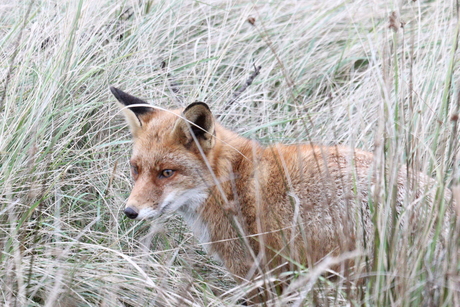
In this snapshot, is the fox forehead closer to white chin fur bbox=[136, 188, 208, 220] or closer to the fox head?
the fox head

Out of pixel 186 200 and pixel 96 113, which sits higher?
pixel 96 113

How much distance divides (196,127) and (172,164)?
11.6 inches

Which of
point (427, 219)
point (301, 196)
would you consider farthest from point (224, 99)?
point (427, 219)

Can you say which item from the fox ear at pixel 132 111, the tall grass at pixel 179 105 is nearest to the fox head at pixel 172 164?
the fox ear at pixel 132 111

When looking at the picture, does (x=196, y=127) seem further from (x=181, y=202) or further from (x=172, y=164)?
(x=181, y=202)

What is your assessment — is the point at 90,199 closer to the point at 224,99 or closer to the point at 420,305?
Answer: the point at 224,99

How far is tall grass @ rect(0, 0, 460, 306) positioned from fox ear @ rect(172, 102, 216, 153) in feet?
1.84

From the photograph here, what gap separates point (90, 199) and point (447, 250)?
9.32 ft

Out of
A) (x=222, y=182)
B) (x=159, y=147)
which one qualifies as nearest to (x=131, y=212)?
(x=159, y=147)

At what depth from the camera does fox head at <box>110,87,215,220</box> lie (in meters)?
3.52

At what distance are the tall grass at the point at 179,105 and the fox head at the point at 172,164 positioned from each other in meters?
0.26

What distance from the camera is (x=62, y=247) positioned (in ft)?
11.6

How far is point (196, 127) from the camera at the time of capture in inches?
143

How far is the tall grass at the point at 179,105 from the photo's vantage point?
8.88ft
